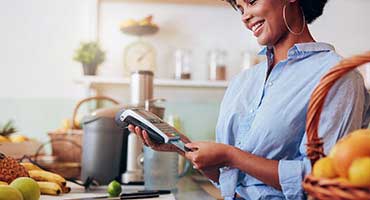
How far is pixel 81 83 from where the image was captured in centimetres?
227

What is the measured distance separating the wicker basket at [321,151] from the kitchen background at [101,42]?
1.74 meters

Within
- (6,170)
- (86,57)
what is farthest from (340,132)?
(86,57)

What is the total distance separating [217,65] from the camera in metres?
2.34

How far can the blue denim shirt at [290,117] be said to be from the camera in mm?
849

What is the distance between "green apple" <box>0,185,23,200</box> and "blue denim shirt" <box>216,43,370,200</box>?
367 millimetres

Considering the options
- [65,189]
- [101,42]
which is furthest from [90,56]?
[65,189]

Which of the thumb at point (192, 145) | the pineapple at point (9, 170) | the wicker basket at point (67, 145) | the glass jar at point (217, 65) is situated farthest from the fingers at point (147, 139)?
the glass jar at point (217, 65)

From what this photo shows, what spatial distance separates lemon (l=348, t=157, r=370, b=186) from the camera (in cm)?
51

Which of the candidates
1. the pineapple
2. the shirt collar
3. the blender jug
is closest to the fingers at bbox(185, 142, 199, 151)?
the shirt collar

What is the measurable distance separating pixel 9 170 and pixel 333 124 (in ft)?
2.44

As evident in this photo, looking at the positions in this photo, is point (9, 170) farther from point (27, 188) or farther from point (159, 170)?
point (159, 170)

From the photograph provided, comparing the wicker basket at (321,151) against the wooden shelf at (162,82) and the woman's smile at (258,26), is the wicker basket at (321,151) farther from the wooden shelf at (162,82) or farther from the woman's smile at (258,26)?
the wooden shelf at (162,82)

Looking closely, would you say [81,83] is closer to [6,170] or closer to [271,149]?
[6,170]

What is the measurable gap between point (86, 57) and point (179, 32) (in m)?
0.44
